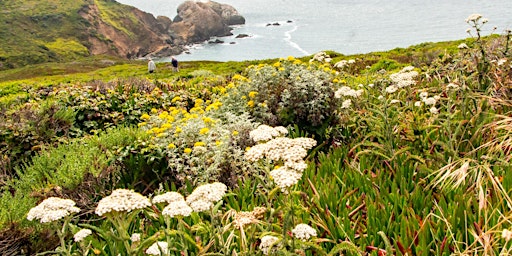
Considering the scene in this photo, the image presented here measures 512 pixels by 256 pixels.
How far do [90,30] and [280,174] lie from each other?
98.8 meters

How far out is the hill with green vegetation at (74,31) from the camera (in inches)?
2990

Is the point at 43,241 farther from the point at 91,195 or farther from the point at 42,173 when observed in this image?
the point at 42,173

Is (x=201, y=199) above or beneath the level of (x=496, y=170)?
above

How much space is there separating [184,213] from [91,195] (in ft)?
9.81

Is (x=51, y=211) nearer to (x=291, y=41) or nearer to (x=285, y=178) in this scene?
(x=285, y=178)

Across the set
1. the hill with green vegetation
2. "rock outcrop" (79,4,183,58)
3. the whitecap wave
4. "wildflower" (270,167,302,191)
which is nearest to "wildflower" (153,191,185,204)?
"wildflower" (270,167,302,191)

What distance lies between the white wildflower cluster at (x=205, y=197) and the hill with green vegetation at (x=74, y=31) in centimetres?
7618

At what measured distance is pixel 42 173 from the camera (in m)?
4.96

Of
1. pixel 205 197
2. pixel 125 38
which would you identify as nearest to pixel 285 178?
pixel 205 197

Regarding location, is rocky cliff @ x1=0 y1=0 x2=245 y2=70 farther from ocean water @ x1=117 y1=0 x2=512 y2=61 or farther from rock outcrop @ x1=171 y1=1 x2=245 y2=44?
ocean water @ x1=117 y1=0 x2=512 y2=61

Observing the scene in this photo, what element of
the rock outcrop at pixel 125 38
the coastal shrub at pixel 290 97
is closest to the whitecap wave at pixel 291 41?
the rock outcrop at pixel 125 38

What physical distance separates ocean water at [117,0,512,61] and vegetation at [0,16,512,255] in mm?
38030

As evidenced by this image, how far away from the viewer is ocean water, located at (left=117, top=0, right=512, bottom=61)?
57.1 meters

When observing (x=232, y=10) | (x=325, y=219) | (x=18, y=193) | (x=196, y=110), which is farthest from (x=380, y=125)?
(x=232, y=10)
